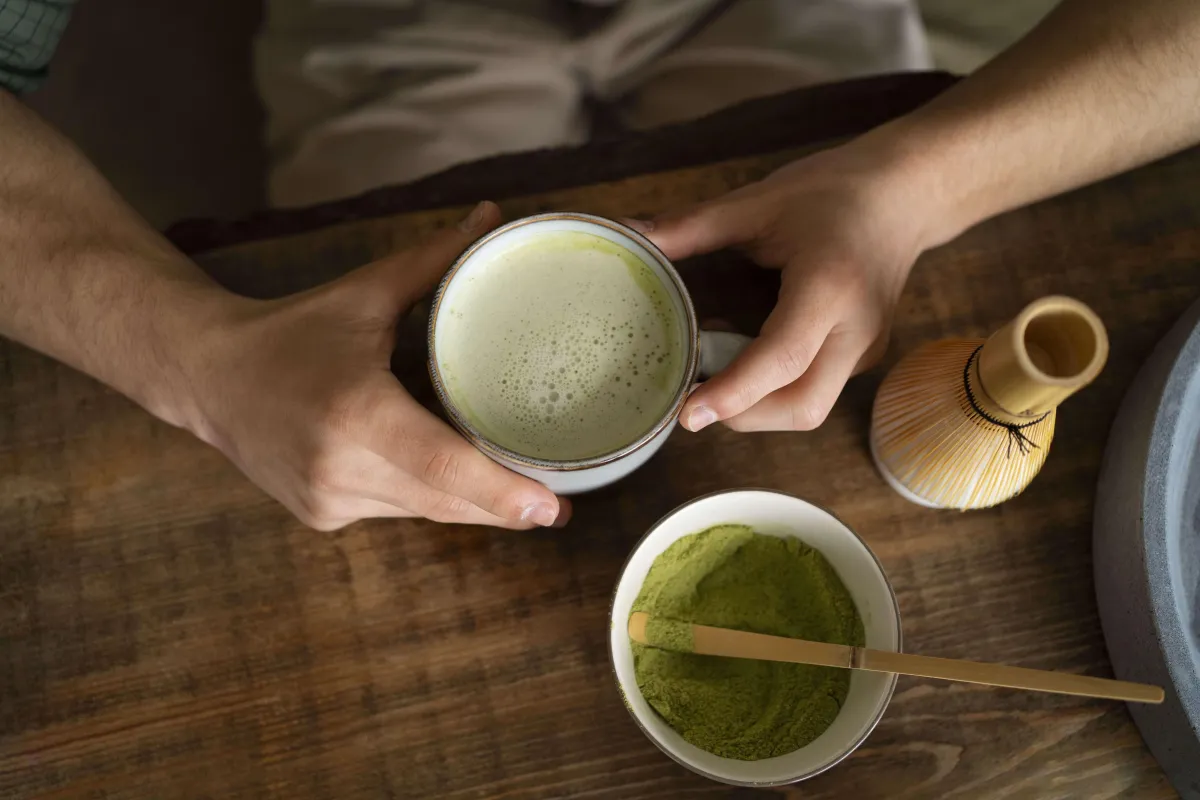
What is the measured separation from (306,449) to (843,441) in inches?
20.4

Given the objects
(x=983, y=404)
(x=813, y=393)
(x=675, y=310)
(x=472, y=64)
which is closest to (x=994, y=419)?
(x=983, y=404)

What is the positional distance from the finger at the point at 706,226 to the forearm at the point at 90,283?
44 cm

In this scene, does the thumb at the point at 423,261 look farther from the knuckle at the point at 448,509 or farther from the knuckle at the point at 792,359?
the knuckle at the point at 792,359

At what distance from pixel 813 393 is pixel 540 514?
0.27 metres

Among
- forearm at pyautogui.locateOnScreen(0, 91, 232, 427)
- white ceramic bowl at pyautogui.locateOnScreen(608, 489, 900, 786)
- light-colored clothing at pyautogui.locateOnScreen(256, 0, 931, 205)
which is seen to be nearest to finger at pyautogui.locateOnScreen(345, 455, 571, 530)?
white ceramic bowl at pyautogui.locateOnScreen(608, 489, 900, 786)

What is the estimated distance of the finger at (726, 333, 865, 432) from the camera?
2.46ft

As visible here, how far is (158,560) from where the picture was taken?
0.80 m

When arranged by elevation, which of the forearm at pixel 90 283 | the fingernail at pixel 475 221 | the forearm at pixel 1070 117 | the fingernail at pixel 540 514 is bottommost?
the forearm at pixel 90 283

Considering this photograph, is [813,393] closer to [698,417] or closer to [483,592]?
[698,417]

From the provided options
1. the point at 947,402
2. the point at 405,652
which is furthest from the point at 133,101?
the point at 947,402

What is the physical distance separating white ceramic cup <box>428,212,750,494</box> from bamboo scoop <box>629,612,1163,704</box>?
0.14 metres

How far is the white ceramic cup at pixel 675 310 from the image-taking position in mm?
618

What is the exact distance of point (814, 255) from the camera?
0.76 metres

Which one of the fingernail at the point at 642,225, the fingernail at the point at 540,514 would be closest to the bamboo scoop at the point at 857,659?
the fingernail at the point at 540,514
